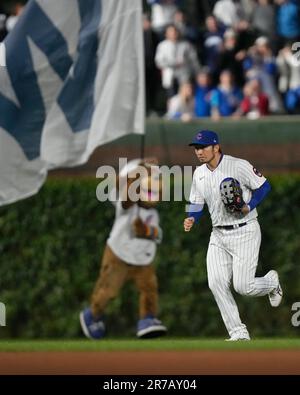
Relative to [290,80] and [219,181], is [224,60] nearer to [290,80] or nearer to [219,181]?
[290,80]

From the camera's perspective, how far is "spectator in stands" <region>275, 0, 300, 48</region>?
21.2 m

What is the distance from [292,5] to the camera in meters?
21.2

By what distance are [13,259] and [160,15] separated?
4383mm

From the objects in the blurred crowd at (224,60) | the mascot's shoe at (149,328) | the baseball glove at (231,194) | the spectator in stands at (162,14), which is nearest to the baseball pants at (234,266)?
the baseball glove at (231,194)

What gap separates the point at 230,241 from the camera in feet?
36.0

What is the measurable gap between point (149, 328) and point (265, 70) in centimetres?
440

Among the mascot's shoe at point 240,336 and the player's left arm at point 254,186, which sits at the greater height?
the player's left arm at point 254,186

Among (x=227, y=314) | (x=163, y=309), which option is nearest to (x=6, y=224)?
(x=163, y=309)

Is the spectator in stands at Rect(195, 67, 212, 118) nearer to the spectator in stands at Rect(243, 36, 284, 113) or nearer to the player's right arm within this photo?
the spectator in stands at Rect(243, 36, 284, 113)

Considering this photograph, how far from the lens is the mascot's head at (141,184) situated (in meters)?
14.3

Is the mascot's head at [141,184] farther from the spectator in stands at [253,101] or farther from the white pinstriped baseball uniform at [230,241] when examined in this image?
the spectator in stands at [253,101]

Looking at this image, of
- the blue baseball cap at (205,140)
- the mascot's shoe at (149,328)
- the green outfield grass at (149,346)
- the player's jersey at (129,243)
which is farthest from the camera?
the mascot's shoe at (149,328)

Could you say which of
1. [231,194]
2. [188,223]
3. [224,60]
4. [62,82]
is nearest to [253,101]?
[224,60]

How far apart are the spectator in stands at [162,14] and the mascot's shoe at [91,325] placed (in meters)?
5.10
